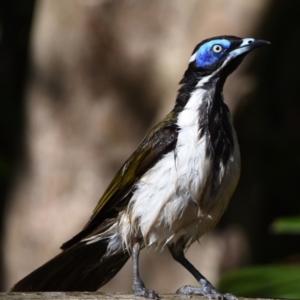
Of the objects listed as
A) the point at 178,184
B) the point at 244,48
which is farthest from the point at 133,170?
the point at 244,48

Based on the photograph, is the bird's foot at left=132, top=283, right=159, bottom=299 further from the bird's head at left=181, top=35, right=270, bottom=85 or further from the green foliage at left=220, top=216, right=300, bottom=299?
the bird's head at left=181, top=35, right=270, bottom=85

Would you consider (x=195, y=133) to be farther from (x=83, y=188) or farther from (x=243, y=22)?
(x=83, y=188)

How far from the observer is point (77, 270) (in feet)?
18.2

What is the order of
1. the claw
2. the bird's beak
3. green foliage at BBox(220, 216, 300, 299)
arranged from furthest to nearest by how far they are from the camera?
1. green foliage at BBox(220, 216, 300, 299)
2. the bird's beak
3. the claw

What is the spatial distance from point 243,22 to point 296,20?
259cm

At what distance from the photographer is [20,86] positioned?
1077cm

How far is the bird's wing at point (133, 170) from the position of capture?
5182 mm

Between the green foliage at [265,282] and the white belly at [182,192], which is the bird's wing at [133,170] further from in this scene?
the green foliage at [265,282]

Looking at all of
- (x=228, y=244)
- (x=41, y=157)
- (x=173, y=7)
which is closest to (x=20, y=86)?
(x=41, y=157)

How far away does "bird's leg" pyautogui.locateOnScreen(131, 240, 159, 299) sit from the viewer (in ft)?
15.8

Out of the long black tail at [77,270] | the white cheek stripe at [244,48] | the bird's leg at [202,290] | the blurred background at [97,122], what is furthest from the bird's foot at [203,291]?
the blurred background at [97,122]

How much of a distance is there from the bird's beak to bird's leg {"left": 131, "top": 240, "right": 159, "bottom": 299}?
4.52ft

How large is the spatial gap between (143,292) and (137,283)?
0.51 ft

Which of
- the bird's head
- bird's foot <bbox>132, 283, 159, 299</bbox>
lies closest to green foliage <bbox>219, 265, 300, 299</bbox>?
bird's foot <bbox>132, 283, 159, 299</bbox>
